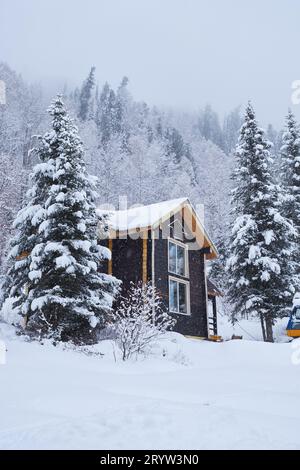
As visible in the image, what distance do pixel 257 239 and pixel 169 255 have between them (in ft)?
17.1

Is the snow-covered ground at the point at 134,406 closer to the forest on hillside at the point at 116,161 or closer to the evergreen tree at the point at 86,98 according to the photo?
the forest on hillside at the point at 116,161

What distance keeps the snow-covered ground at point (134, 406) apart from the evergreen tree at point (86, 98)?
69.3m

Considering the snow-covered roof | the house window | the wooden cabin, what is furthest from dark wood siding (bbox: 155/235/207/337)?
the snow-covered roof

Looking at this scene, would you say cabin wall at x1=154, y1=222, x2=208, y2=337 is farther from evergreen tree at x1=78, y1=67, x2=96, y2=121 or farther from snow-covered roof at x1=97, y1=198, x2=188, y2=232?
evergreen tree at x1=78, y1=67, x2=96, y2=121

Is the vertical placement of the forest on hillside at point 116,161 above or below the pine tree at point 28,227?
above

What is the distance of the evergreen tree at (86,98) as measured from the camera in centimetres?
7612

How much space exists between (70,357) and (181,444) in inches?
274

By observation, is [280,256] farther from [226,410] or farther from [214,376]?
[226,410]

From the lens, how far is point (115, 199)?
42.8m

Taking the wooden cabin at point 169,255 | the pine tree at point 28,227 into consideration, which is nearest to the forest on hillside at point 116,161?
the wooden cabin at point 169,255

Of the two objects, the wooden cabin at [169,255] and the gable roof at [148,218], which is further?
the wooden cabin at [169,255]

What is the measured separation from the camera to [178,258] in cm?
2033

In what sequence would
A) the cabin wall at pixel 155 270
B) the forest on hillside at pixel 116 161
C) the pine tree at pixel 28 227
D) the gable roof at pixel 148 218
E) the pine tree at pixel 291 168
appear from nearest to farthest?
the pine tree at pixel 28 227, the gable roof at pixel 148 218, the cabin wall at pixel 155 270, the pine tree at pixel 291 168, the forest on hillside at pixel 116 161

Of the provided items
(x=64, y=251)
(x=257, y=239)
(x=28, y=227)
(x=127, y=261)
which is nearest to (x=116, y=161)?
(x=257, y=239)
